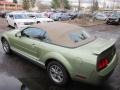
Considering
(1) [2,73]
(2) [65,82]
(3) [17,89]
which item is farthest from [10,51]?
(2) [65,82]

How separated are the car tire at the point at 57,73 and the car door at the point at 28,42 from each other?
0.73 m

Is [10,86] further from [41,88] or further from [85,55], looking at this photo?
[85,55]

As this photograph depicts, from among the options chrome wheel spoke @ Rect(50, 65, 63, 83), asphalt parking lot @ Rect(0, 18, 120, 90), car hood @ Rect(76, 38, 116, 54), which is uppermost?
car hood @ Rect(76, 38, 116, 54)

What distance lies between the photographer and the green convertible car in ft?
14.1

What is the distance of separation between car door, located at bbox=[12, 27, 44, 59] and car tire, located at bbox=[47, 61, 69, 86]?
73cm

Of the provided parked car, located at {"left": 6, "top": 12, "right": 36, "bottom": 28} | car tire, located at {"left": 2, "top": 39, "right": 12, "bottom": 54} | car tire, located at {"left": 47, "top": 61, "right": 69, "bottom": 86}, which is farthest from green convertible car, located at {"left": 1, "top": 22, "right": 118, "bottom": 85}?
parked car, located at {"left": 6, "top": 12, "right": 36, "bottom": 28}

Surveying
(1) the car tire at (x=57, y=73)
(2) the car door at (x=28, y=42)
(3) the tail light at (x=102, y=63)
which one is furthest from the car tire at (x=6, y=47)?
(3) the tail light at (x=102, y=63)

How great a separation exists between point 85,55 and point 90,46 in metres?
0.59

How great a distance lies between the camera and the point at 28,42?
5.86 meters

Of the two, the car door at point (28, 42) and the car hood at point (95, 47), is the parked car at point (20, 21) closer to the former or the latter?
the car door at point (28, 42)

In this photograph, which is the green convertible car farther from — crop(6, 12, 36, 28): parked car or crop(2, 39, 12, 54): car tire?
crop(6, 12, 36, 28): parked car

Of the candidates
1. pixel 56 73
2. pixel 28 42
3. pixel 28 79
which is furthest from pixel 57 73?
pixel 28 42

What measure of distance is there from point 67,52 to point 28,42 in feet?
5.63

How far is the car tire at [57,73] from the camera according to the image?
4746mm
